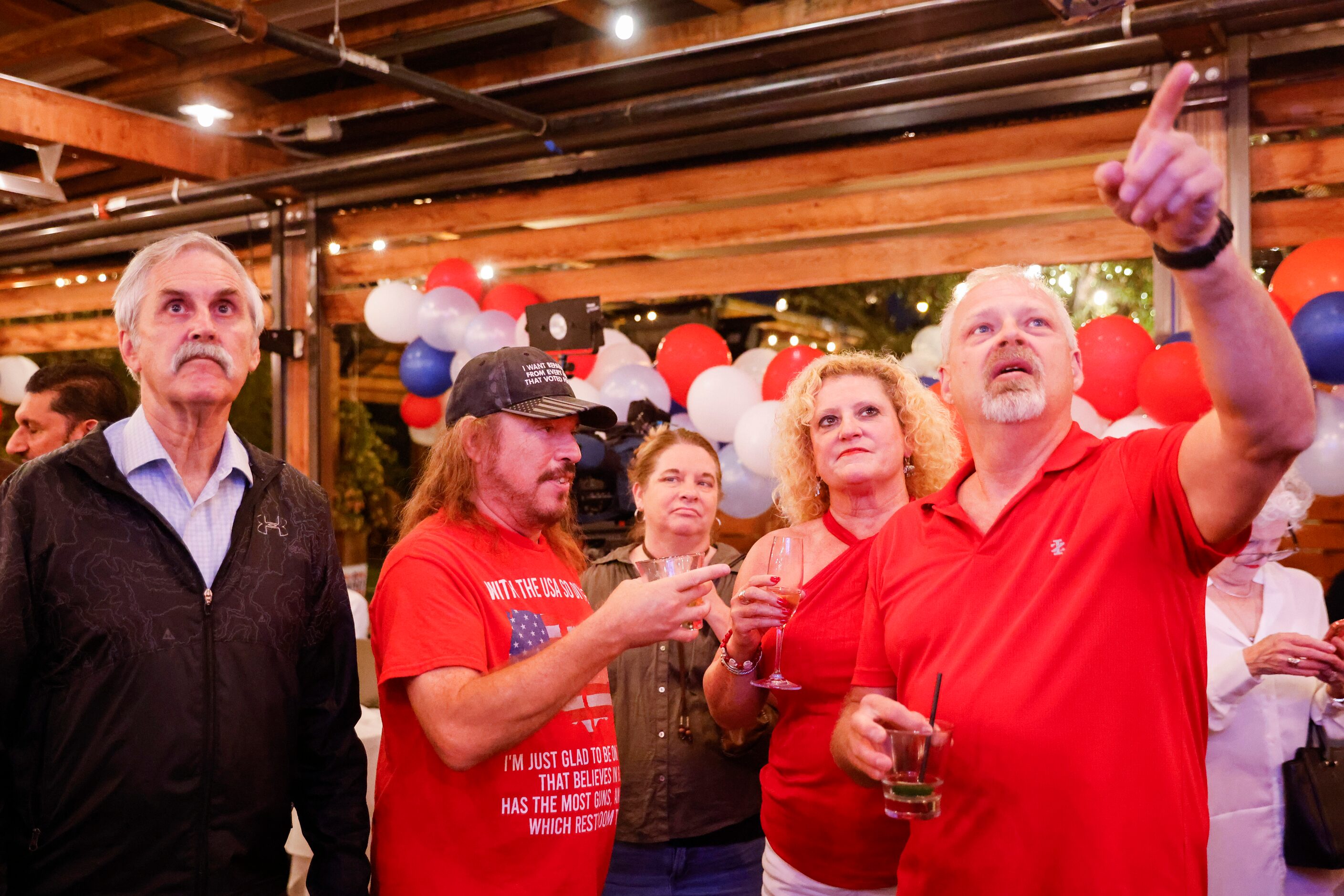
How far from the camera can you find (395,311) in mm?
5637

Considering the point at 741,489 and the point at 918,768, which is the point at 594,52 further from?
the point at 918,768

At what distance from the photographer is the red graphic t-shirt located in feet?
6.34

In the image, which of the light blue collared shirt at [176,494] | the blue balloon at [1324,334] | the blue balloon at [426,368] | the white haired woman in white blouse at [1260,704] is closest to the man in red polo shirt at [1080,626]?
the light blue collared shirt at [176,494]

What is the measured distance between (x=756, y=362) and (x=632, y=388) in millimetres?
567

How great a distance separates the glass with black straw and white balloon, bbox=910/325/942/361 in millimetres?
3084

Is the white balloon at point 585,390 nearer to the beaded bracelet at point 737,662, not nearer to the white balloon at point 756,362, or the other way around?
the white balloon at point 756,362

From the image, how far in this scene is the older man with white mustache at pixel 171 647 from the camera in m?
1.80

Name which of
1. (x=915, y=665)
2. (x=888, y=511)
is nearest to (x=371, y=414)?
(x=888, y=511)

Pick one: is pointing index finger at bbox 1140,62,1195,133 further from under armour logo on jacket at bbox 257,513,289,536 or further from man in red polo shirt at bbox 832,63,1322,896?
under armour logo on jacket at bbox 257,513,289,536

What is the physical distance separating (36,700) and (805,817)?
1.53 metres

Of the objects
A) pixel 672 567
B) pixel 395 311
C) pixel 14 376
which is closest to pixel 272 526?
pixel 672 567

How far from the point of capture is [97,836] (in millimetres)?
1798

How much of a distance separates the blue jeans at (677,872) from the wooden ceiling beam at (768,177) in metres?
3.27

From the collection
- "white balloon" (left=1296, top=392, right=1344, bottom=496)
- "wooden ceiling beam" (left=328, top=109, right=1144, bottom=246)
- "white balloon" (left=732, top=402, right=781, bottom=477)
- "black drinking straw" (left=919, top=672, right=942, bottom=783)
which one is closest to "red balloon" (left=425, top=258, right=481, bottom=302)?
"wooden ceiling beam" (left=328, top=109, right=1144, bottom=246)
